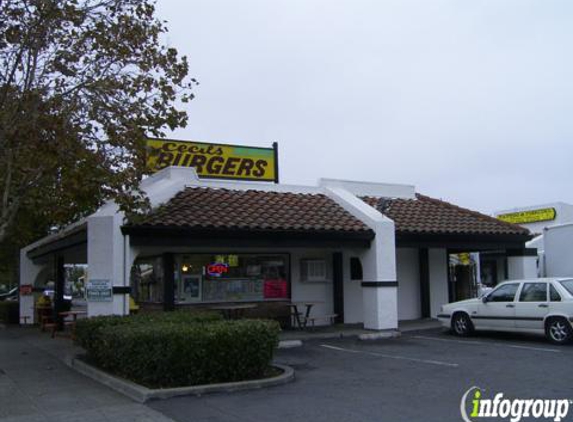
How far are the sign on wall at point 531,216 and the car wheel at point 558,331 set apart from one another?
18.6 m

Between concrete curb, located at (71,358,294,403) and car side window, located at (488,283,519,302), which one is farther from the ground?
car side window, located at (488,283,519,302)

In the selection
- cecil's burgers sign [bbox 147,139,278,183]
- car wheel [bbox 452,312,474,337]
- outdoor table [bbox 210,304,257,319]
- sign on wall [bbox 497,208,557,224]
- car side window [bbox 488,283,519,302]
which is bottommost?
car wheel [bbox 452,312,474,337]

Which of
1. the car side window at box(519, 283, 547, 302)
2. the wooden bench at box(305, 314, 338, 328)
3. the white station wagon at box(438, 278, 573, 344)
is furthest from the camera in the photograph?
the wooden bench at box(305, 314, 338, 328)

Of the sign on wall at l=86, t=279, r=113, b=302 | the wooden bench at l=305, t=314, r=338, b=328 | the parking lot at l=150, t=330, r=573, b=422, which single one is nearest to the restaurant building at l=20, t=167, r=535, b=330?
the sign on wall at l=86, t=279, r=113, b=302

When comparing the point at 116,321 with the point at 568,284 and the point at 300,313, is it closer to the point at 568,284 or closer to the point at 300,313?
the point at 300,313

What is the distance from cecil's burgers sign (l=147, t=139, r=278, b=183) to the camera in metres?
18.3

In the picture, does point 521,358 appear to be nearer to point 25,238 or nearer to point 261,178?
point 261,178

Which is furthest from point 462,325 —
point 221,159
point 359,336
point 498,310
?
point 221,159

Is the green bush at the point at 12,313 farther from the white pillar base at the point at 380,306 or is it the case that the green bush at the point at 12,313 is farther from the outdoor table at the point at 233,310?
the white pillar base at the point at 380,306

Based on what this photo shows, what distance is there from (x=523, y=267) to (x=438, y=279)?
8.76ft

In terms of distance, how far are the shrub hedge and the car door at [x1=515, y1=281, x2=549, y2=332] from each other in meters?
6.84

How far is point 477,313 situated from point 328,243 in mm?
4037

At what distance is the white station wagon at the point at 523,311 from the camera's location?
14.0 metres

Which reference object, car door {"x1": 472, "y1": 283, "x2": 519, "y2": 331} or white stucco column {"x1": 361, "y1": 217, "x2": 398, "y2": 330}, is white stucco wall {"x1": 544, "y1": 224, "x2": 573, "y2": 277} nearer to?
car door {"x1": 472, "y1": 283, "x2": 519, "y2": 331}
